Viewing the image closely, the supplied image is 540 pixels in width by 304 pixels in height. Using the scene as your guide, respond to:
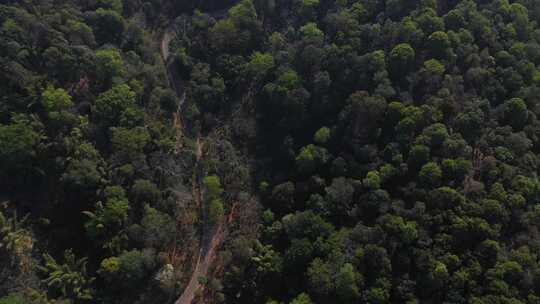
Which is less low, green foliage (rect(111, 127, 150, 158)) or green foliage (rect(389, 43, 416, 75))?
green foliage (rect(389, 43, 416, 75))

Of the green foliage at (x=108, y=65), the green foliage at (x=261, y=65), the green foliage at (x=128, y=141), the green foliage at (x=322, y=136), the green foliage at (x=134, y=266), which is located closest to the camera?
the green foliage at (x=134, y=266)

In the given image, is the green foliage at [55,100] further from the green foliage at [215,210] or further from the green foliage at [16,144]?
the green foliage at [215,210]

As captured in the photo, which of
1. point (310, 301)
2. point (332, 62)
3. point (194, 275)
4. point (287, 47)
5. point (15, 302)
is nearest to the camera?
point (15, 302)

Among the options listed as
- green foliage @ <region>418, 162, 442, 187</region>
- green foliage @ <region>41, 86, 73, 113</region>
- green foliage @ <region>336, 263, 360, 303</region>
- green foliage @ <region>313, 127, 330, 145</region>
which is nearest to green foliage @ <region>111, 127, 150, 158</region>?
green foliage @ <region>41, 86, 73, 113</region>

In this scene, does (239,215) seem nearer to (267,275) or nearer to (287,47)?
(267,275)

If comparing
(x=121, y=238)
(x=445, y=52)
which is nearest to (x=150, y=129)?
(x=121, y=238)

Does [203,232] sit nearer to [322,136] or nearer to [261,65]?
[322,136]

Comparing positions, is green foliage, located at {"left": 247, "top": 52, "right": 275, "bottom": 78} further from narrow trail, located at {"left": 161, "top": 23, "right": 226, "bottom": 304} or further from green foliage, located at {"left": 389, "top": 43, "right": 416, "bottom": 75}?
green foliage, located at {"left": 389, "top": 43, "right": 416, "bottom": 75}

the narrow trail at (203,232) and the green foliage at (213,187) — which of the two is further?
the green foliage at (213,187)

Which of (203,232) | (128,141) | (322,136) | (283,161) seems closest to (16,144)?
(128,141)

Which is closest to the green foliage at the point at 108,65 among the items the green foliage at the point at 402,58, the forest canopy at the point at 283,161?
the forest canopy at the point at 283,161

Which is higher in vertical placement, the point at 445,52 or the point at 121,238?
the point at 445,52
